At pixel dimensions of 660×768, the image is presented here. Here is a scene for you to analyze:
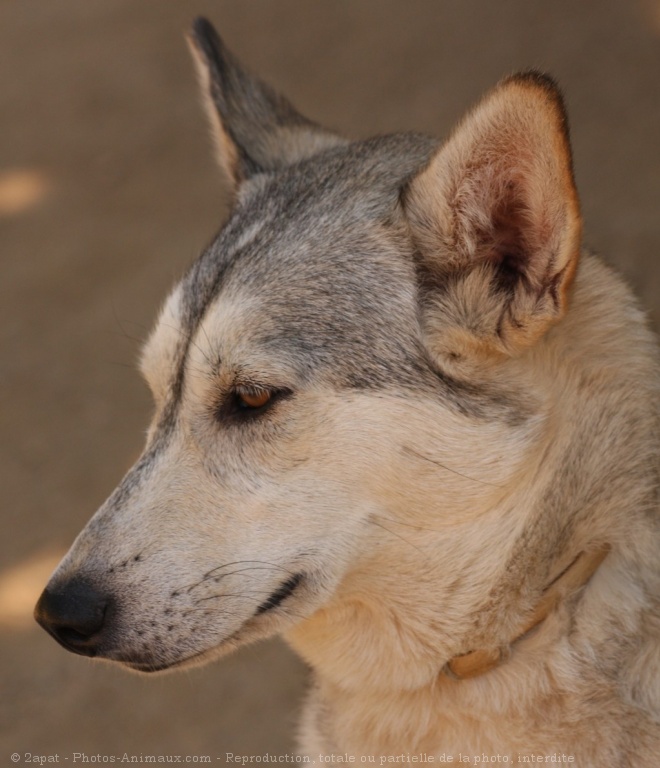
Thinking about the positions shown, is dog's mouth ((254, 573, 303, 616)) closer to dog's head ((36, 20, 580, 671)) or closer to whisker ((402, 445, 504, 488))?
dog's head ((36, 20, 580, 671))

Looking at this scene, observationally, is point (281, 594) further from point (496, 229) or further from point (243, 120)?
point (243, 120)

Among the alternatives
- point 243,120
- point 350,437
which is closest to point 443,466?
point 350,437

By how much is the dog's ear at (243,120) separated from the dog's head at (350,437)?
3.15ft

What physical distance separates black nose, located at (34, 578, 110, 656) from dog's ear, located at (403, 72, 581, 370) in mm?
1061

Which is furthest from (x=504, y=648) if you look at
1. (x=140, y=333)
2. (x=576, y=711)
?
(x=140, y=333)

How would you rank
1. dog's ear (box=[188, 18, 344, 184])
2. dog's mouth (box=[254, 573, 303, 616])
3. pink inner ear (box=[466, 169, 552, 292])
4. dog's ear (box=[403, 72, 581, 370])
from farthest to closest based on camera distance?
dog's ear (box=[188, 18, 344, 184]) < dog's mouth (box=[254, 573, 303, 616]) < pink inner ear (box=[466, 169, 552, 292]) < dog's ear (box=[403, 72, 581, 370])

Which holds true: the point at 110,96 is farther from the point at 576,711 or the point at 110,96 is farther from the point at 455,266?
the point at 576,711

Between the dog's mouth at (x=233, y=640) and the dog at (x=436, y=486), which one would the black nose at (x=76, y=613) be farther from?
the dog's mouth at (x=233, y=640)

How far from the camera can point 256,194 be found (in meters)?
3.30

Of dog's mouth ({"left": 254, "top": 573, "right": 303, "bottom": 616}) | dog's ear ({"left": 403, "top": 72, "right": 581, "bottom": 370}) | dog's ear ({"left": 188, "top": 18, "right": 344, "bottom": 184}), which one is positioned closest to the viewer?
dog's ear ({"left": 403, "top": 72, "right": 581, "bottom": 370})

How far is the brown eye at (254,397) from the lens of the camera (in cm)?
267

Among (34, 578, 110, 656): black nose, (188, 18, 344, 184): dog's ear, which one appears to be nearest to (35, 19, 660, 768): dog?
(34, 578, 110, 656): black nose

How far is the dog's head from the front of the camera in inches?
102

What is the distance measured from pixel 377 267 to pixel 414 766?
137cm
